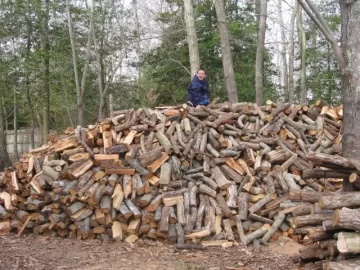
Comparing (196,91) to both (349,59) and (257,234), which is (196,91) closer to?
(257,234)

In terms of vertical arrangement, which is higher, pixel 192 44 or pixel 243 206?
pixel 192 44

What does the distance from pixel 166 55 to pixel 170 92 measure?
1678 millimetres

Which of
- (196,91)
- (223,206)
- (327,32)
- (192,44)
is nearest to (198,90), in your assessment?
(196,91)

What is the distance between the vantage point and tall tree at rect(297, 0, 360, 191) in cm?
461

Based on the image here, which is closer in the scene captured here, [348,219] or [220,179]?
[348,219]

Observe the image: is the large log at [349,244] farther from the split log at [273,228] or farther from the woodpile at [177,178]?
the split log at [273,228]

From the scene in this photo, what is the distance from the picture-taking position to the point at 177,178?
7.36 metres

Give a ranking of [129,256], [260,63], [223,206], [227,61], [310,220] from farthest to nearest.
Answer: [260,63] < [227,61] < [223,206] < [129,256] < [310,220]

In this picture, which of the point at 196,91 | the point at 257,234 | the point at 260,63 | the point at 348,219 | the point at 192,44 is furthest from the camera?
the point at 260,63

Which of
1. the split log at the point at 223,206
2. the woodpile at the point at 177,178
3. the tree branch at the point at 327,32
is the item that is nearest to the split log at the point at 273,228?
the woodpile at the point at 177,178

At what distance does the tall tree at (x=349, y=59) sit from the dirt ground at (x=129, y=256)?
197 cm

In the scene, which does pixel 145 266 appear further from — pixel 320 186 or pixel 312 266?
pixel 320 186

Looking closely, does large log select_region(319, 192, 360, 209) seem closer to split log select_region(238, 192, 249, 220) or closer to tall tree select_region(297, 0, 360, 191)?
tall tree select_region(297, 0, 360, 191)

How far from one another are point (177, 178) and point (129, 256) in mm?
1719
